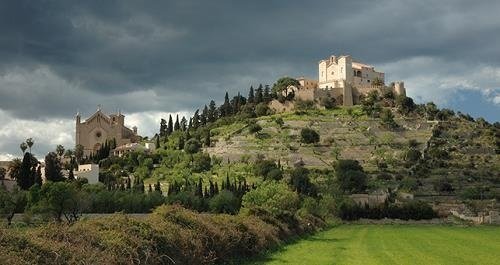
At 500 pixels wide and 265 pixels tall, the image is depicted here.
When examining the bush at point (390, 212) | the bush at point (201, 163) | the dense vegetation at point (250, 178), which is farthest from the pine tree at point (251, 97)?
the bush at point (390, 212)

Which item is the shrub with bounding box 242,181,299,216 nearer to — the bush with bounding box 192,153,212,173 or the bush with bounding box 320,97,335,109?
the bush with bounding box 192,153,212,173

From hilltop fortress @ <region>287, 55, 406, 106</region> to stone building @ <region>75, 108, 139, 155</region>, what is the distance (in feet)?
156

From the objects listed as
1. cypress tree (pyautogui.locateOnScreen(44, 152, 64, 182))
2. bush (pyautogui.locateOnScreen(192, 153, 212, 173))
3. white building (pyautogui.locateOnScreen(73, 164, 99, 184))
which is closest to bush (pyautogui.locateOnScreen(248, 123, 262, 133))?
bush (pyautogui.locateOnScreen(192, 153, 212, 173))

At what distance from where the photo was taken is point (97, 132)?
15638 cm

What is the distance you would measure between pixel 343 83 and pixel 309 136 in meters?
32.0

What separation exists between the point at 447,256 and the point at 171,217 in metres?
17.4

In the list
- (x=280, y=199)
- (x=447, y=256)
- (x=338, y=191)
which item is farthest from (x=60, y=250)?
(x=338, y=191)

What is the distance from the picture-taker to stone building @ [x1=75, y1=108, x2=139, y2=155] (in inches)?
6107

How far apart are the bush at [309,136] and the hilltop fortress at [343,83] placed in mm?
22959

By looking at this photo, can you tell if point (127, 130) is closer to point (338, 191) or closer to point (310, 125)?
point (310, 125)

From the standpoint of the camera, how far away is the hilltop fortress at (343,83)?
155m

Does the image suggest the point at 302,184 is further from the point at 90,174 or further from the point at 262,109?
the point at 262,109

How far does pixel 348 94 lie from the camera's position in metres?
155

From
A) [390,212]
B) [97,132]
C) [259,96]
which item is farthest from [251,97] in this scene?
[390,212]
